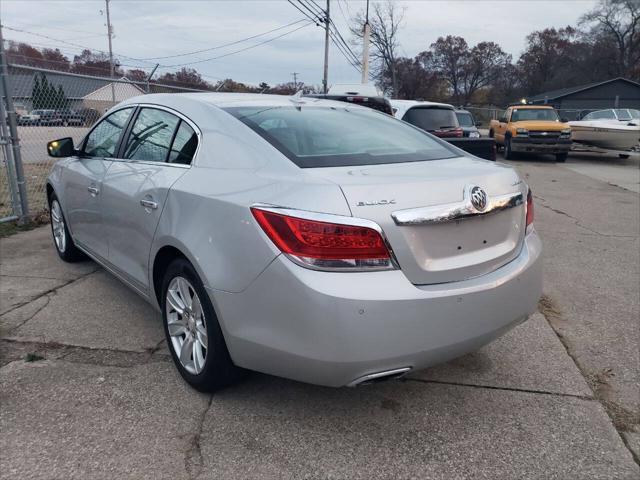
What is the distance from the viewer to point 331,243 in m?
2.09

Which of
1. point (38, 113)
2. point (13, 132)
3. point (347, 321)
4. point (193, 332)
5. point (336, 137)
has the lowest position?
point (193, 332)

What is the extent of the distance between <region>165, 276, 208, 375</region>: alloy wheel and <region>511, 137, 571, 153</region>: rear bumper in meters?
16.0

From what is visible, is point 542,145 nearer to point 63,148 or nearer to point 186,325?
point 63,148

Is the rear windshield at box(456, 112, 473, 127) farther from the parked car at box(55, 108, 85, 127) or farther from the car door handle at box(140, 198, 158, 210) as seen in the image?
the car door handle at box(140, 198, 158, 210)

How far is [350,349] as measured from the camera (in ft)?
6.86

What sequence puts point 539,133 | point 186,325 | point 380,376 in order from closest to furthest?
point 380,376 → point 186,325 → point 539,133

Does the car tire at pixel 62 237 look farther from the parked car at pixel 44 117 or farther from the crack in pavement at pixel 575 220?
the crack in pavement at pixel 575 220

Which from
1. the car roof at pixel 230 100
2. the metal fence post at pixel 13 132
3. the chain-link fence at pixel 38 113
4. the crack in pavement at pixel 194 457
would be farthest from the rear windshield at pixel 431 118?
the crack in pavement at pixel 194 457

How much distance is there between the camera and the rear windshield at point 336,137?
2617 millimetres

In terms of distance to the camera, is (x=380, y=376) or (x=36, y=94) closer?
(x=380, y=376)

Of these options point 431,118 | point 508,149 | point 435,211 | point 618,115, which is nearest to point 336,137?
point 435,211

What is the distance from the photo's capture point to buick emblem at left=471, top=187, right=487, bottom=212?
7.78 ft

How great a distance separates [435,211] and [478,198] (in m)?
0.28

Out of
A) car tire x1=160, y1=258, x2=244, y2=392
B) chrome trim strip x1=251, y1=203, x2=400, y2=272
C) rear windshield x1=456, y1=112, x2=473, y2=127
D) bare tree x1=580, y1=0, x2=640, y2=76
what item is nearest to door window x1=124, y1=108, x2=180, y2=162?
car tire x1=160, y1=258, x2=244, y2=392
